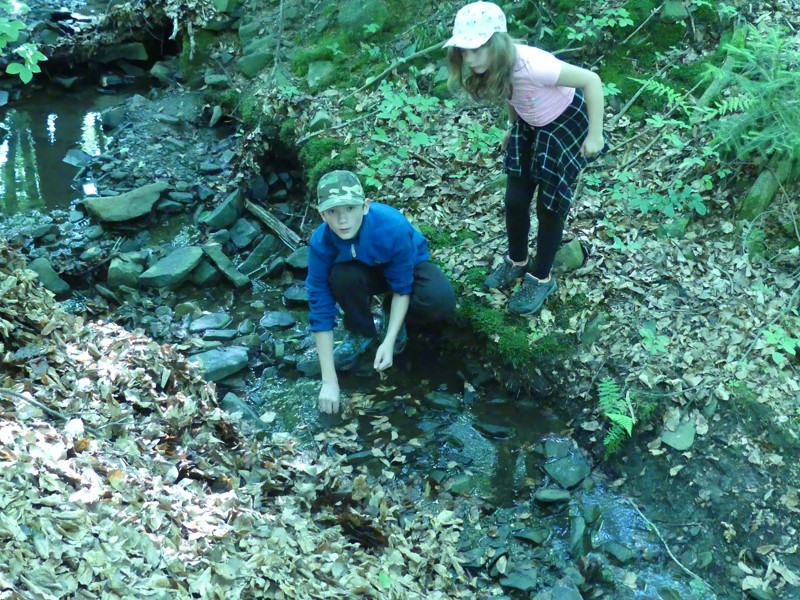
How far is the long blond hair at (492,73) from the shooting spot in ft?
11.5

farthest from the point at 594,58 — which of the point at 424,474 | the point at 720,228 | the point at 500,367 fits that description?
the point at 424,474

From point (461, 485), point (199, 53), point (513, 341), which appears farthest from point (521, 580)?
point (199, 53)

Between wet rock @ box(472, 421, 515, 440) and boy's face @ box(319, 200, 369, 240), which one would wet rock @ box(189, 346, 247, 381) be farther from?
wet rock @ box(472, 421, 515, 440)

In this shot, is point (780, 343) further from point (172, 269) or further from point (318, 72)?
point (318, 72)

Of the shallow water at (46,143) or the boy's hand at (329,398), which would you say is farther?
the shallow water at (46,143)

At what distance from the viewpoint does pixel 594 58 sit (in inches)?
233

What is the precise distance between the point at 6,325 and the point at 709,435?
3.94 meters

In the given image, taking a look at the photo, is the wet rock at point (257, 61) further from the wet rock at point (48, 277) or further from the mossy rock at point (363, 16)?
the wet rock at point (48, 277)

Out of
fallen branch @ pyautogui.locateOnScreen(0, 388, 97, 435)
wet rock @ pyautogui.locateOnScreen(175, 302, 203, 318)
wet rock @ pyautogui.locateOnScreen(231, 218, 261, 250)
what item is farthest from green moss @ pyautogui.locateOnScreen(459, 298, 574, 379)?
fallen branch @ pyautogui.locateOnScreen(0, 388, 97, 435)

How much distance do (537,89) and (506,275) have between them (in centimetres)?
142

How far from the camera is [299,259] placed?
5590mm

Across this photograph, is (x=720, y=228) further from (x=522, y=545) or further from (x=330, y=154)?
(x=330, y=154)

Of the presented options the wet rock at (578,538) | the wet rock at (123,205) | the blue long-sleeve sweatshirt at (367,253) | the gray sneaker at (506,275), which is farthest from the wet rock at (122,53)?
the wet rock at (578,538)

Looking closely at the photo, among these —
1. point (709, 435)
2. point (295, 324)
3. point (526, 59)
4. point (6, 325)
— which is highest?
point (526, 59)
